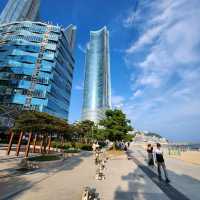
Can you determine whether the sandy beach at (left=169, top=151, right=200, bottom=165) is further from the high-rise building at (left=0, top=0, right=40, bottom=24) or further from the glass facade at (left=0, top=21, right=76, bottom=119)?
the high-rise building at (left=0, top=0, right=40, bottom=24)

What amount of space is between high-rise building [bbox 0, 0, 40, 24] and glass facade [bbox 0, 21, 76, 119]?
83.6ft

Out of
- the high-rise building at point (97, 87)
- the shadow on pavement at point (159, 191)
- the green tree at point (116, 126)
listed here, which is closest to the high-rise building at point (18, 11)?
the high-rise building at point (97, 87)

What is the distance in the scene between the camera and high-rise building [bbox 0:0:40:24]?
107688mm

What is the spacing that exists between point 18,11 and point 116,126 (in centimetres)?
10527

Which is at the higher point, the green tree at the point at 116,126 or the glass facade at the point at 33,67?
the glass facade at the point at 33,67

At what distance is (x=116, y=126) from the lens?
3212 cm

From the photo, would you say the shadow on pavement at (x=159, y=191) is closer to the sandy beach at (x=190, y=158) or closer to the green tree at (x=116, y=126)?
the sandy beach at (x=190, y=158)

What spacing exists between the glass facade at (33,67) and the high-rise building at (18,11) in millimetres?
25494

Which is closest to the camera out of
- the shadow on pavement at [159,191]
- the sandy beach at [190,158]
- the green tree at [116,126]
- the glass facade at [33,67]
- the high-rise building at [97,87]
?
the shadow on pavement at [159,191]

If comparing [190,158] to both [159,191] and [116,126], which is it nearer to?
[116,126]

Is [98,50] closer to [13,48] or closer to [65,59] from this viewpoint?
[65,59]

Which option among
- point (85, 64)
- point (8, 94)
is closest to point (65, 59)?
point (8, 94)

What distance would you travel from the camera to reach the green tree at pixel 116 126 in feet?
105

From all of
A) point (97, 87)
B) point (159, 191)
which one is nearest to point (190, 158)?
point (159, 191)
